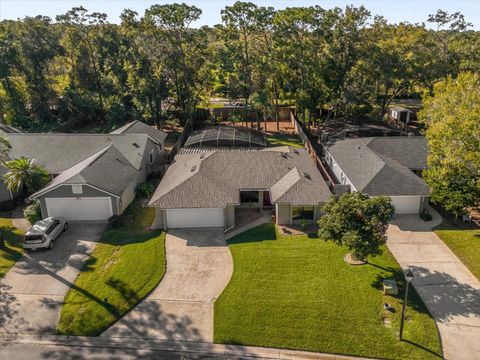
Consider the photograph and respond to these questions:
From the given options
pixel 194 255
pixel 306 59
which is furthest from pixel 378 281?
pixel 306 59

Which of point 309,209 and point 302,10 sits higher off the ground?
point 302,10

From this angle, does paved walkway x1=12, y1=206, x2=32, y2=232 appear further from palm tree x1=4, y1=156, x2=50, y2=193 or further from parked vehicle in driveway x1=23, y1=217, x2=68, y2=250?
parked vehicle in driveway x1=23, y1=217, x2=68, y2=250

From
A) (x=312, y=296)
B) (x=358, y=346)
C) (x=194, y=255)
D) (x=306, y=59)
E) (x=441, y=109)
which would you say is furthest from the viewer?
(x=306, y=59)

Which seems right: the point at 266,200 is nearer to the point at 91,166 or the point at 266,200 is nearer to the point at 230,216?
the point at 230,216

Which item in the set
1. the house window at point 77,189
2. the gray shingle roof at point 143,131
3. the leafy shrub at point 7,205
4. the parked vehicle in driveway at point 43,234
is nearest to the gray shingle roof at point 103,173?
the house window at point 77,189

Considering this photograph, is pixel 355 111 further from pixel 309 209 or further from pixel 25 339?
pixel 25 339

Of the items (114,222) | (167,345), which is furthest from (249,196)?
Result: (167,345)

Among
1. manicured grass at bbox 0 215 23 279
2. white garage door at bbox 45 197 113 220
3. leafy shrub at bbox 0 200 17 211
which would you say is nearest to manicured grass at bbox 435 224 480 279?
white garage door at bbox 45 197 113 220

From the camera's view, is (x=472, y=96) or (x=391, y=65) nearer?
(x=472, y=96)
